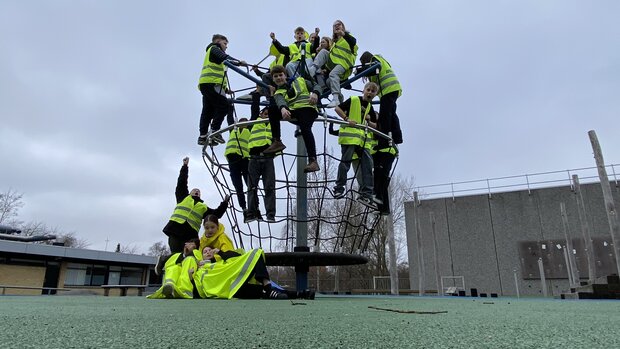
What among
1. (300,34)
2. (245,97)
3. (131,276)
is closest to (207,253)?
(245,97)

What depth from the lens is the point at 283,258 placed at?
3541mm

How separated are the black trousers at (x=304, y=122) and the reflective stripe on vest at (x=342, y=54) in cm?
90

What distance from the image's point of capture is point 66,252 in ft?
45.9

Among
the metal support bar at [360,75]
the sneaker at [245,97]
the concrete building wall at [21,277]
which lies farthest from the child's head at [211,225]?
the concrete building wall at [21,277]

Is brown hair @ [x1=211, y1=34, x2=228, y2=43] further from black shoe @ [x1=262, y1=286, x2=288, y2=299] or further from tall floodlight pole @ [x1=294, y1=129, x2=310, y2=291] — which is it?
black shoe @ [x1=262, y1=286, x2=288, y2=299]

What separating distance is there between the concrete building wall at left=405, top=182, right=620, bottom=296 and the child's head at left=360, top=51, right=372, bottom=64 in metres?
10.4

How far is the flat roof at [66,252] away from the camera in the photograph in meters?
12.7

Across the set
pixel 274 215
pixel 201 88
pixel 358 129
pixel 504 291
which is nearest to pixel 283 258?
pixel 274 215

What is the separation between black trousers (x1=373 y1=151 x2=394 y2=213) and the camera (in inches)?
175

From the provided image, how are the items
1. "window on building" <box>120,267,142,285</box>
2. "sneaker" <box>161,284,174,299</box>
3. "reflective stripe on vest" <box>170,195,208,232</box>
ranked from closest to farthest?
"sneaker" <box>161,284,174,299</box>, "reflective stripe on vest" <box>170,195,208,232</box>, "window on building" <box>120,267,142,285</box>

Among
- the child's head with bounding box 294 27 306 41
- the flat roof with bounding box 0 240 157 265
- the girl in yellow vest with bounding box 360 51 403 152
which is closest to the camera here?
the girl in yellow vest with bounding box 360 51 403 152

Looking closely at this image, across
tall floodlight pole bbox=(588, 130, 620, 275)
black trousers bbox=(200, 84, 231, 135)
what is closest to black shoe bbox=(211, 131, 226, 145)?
black trousers bbox=(200, 84, 231, 135)

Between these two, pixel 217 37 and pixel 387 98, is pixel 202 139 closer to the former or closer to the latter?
pixel 217 37

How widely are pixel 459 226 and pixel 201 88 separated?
13868 mm
